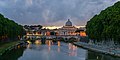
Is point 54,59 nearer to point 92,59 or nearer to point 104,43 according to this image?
point 92,59

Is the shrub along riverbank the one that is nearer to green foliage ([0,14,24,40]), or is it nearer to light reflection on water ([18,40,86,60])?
green foliage ([0,14,24,40])

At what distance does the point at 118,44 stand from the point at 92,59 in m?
19.9

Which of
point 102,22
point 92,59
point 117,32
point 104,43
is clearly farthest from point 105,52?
point 104,43

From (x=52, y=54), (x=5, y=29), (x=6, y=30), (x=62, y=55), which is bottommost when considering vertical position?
(x=62, y=55)

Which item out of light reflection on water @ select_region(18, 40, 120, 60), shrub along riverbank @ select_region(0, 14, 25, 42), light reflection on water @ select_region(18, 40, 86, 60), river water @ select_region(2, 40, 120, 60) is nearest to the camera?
river water @ select_region(2, 40, 120, 60)

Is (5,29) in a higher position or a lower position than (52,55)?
higher

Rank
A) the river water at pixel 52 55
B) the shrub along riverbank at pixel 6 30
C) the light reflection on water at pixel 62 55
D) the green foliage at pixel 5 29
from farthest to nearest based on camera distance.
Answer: the shrub along riverbank at pixel 6 30 → the green foliage at pixel 5 29 → the light reflection on water at pixel 62 55 → the river water at pixel 52 55

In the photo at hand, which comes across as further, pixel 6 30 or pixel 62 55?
pixel 6 30

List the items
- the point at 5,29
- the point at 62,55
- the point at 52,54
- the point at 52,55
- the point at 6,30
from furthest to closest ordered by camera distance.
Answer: the point at 6,30
the point at 5,29
the point at 52,54
the point at 62,55
the point at 52,55

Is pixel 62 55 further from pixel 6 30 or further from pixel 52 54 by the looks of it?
pixel 6 30

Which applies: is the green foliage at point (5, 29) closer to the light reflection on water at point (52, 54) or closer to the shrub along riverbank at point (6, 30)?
the shrub along riverbank at point (6, 30)

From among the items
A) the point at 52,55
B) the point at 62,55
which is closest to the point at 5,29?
the point at 52,55

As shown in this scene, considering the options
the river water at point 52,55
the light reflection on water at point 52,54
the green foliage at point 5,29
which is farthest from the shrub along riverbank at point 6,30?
the light reflection on water at point 52,54

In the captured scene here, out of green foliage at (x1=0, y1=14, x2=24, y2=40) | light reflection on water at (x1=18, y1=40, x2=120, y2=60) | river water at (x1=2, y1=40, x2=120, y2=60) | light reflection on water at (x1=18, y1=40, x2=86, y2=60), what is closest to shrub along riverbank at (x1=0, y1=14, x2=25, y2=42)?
green foliage at (x1=0, y1=14, x2=24, y2=40)
